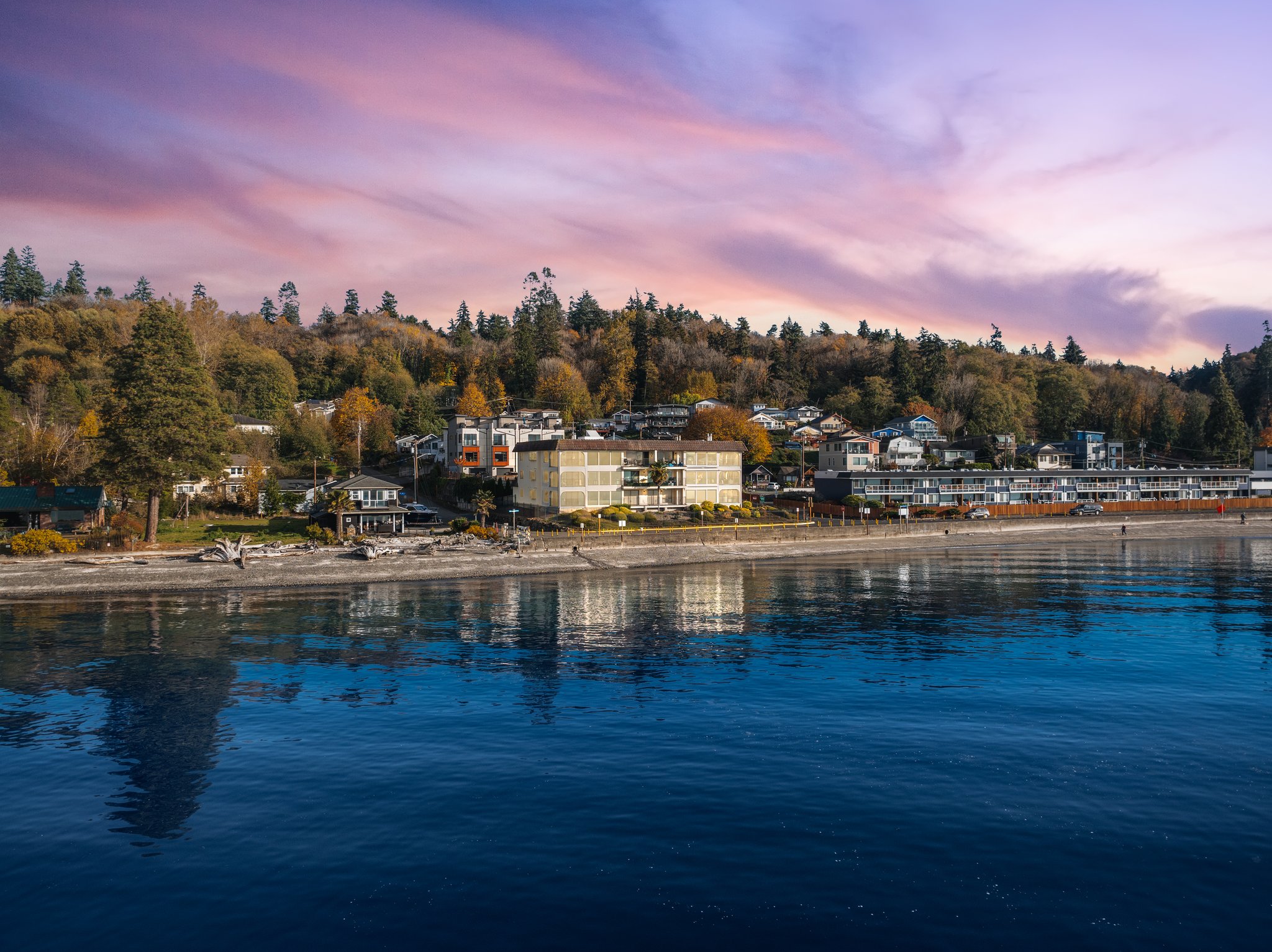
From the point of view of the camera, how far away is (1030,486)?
11131 centimetres

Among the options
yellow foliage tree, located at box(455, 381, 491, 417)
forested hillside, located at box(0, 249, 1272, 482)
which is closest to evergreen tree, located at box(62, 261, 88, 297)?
forested hillside, located at box(0, 249, 1272, 482)

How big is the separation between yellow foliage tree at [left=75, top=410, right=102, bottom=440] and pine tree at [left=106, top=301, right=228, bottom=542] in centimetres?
2548

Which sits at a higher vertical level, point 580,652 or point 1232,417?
point 1232,417

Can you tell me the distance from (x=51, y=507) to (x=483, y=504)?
3876cm

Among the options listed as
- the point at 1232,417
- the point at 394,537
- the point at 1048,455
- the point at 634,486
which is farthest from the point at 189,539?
the point at 1232,417

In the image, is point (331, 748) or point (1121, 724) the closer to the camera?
point (331, 748)

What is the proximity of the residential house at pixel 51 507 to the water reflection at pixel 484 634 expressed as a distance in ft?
87.0

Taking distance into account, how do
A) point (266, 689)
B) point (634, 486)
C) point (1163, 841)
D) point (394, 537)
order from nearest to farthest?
point (1163, 841)
point (266, 689)
point (394, 537)
point (634, 486)

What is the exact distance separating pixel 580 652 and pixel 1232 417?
14978 cm

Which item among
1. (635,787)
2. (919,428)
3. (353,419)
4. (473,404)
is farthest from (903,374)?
(635,787)

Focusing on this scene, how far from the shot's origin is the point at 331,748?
24.2 metres

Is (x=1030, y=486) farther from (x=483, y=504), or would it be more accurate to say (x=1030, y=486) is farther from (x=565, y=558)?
(x=483, y=504)

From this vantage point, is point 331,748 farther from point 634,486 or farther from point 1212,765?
point 634,486

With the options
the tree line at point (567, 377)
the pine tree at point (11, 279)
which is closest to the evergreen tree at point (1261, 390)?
the tree line at point (567, 377)
